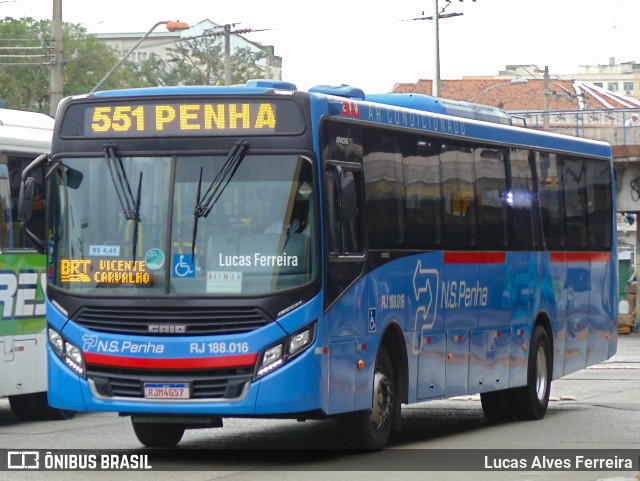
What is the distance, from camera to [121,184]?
41.1 ft

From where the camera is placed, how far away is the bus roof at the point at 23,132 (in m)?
16.6

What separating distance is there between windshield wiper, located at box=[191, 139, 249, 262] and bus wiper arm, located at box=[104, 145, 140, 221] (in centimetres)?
52

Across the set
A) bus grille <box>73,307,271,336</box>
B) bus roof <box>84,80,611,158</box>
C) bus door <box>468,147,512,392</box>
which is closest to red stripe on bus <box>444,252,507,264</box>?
bus door <box>468,147,512,392</box>

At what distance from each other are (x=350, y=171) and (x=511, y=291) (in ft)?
15.2

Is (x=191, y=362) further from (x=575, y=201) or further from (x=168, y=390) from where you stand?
(x=575, y=201)

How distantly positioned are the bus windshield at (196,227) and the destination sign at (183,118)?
0.24m

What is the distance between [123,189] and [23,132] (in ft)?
16.0

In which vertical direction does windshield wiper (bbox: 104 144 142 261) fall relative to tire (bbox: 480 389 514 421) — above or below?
above

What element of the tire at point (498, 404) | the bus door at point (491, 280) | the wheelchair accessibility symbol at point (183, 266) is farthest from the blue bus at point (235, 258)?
the tire at point (498, 404)

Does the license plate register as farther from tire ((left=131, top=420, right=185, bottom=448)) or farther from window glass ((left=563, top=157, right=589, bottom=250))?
window glass ((left=563, top=157, right=589, bottom=250))

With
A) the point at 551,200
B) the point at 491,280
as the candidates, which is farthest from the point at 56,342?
the point at 551,200

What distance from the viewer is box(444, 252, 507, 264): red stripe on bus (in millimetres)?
15336

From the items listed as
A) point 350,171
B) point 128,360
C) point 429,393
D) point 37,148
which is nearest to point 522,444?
point 429,393

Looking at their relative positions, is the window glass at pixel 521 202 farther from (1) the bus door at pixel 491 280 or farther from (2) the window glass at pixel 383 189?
(2) the window glass at pixel 383 189
